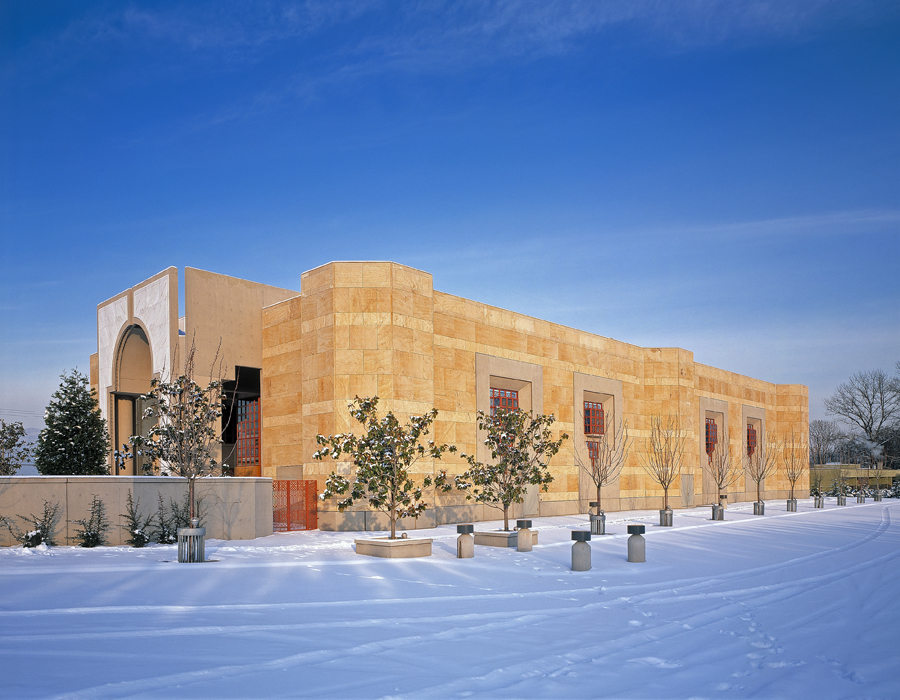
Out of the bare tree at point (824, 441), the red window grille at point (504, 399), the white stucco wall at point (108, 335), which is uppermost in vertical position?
the white stucco wall at point (108, 335)

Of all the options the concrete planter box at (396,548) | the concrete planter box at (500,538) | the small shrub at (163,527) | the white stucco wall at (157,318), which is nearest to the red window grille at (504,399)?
the concrete planter box at (500,538)

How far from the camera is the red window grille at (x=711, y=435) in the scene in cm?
4797

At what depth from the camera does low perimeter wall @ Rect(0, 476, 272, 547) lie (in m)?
18.0

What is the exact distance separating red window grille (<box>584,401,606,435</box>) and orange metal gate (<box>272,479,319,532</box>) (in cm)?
1623

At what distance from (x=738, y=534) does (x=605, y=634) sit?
52.9 feet

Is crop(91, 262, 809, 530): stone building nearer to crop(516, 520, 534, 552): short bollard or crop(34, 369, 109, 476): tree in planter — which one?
crop(34, 369, 109, 476): tree in planter

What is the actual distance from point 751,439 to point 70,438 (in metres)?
47.0

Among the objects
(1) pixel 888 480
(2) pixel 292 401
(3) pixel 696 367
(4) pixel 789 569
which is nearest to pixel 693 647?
(4) pixel 789 569

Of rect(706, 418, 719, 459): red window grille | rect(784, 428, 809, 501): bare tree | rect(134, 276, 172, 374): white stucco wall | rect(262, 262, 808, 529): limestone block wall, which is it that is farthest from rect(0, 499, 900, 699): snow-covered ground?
rect(784, 428, 809, 501): bare tree

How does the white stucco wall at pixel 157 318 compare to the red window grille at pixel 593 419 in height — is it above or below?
above

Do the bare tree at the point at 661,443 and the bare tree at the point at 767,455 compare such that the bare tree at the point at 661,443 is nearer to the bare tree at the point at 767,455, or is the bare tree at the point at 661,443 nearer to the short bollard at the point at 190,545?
the bare tree at the point at 767,455

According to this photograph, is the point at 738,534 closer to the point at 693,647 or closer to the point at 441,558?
the point at 441,558

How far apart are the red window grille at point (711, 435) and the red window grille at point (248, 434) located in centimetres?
3007

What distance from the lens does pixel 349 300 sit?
86.4 ft
